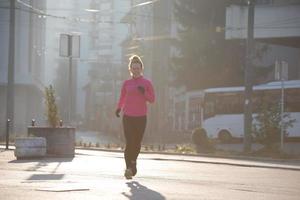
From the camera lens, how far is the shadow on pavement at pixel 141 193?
363 inches

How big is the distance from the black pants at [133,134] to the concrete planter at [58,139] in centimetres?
729

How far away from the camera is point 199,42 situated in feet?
187

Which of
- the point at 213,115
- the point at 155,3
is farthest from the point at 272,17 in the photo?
the point at 155,3

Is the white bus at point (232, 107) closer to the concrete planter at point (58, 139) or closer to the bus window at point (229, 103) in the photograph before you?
the bus window at point (229, 103)

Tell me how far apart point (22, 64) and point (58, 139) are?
3646 cm

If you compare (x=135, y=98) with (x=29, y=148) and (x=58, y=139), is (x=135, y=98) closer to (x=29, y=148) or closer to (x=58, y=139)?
(x=29, y=148)

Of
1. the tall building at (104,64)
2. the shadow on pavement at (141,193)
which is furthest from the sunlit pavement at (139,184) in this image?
the tall building at (104,64)

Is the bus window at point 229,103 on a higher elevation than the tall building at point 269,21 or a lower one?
lower

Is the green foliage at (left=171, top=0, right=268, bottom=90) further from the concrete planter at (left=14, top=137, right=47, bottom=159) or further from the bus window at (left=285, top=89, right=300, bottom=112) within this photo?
the concrete planter at (left=14, top=137, right=47, bottom=159)

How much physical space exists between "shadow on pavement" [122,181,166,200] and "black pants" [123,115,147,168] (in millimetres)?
1350

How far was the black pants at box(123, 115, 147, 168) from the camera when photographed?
12180mm

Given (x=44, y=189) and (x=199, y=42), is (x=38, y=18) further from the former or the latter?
(x=44, y=189)

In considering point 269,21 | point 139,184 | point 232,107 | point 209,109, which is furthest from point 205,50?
point 139,184

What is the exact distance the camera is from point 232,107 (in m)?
40.9
